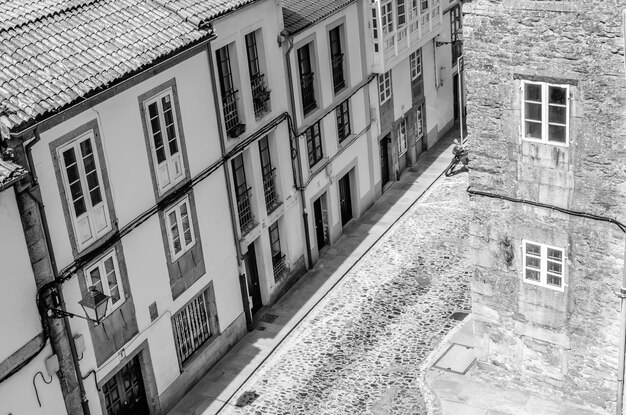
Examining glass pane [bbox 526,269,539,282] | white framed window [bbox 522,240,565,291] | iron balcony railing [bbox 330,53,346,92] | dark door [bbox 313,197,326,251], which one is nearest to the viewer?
white framed window [bbox 522,240,565,291]

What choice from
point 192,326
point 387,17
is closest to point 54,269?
point 192,326

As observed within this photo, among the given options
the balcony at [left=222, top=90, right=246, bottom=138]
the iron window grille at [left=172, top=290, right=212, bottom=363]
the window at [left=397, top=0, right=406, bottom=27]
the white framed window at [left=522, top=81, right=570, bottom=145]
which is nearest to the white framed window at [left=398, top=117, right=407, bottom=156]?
the window at [left=397, top=0, right=406, bottom=27]

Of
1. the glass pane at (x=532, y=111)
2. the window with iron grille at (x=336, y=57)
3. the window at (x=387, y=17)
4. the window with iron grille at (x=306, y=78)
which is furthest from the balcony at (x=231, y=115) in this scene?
the window at (x=387, y=17)

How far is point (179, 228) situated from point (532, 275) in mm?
10815

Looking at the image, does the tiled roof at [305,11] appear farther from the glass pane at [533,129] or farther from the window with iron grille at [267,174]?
the glass pane at [533,129]

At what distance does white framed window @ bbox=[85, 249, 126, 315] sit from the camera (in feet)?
84.5

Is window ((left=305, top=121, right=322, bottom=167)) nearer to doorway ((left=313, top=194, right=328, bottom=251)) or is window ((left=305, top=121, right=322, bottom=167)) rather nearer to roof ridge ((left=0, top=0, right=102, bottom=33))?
doorway ((left=313, top=194, right=328, bottom=251))

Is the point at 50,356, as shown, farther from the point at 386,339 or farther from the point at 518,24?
the point at 518,24

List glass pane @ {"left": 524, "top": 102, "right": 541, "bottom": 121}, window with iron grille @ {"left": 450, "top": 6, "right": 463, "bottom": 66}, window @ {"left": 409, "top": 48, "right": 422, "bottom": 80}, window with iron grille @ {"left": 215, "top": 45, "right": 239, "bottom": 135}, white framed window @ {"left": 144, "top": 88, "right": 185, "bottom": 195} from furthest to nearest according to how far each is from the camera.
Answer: window with iron grille @ {"left": 450, "top": 6, "right": 463, "bottom": 66}, window @ {"left": 409, "top": 48, "right": 422, "bottom": 80}, window with iron grille @ {"left": 215, "top": 45, "right": 239, "bottom": 135}, white framed window @ {"left": 144, "top": 88, "right": 185, "bottom": 195}, glass pane @ {"left": 524, "top": 102, "right": 541, "bottom": 121}

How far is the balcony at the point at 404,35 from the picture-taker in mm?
39719

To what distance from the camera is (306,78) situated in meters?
35.8

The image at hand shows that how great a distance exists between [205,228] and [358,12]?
1312 centimetres

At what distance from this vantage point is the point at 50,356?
955 inches

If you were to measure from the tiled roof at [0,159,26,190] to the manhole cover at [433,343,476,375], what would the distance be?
48.2 feet
